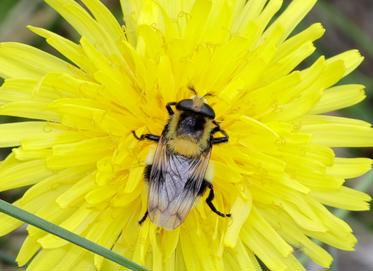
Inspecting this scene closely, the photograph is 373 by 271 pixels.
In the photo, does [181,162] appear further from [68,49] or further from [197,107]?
[68,49]

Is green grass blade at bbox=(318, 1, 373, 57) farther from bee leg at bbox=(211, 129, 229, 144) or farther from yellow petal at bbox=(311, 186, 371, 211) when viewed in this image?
bee leg at bbox=(211, 129, 229, 144)

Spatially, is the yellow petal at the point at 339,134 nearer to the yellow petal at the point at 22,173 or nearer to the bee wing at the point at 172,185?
A: the bee wing at the point at 172,185

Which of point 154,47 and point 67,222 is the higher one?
point 154,47

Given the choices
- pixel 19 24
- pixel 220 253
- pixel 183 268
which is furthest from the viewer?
pixel 19 24

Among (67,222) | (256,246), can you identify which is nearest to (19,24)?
(67,222)

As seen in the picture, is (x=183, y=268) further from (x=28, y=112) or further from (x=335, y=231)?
(x=28, y=112)

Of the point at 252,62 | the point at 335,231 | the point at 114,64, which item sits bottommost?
the point at 335,231

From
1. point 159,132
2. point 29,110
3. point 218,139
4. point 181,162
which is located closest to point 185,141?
point 181,162
